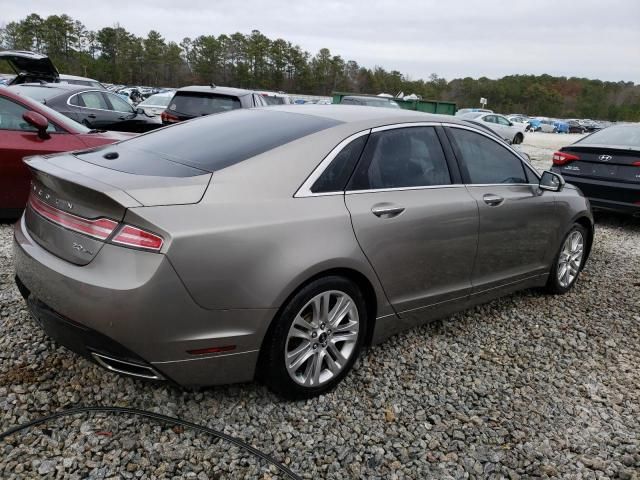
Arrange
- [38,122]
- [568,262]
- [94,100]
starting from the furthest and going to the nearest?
[94,100] → [38,122] → [568,262]

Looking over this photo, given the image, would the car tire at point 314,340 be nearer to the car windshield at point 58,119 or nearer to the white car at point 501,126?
the car windshield at point 58,119

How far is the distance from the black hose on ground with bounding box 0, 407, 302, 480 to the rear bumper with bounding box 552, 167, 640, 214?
6512mm

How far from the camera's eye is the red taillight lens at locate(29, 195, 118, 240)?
2.13 meters

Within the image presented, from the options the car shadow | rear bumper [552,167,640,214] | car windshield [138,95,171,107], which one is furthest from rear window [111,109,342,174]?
car windshield [138,95,171,107]

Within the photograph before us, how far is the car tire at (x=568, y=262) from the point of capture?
4418 mm

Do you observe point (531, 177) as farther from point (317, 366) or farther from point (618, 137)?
point (618, 137)

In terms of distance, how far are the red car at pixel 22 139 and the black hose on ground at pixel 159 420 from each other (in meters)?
3.35

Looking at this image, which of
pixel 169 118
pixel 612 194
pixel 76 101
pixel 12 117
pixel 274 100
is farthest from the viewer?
pixel 274 100

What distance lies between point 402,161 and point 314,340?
3.95ft

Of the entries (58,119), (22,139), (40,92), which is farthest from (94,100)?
(22,139)

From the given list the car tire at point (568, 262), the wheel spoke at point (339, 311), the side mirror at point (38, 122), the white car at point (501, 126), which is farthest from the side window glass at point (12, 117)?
the white car at point (501, 126)

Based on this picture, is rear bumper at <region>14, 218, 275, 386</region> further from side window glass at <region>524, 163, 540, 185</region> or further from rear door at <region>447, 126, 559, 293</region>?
side window glass at <region>524, 163, 540, 185</region>

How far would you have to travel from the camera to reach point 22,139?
505cm

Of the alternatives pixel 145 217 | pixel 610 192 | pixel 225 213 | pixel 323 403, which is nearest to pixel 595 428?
pixel 323 403
